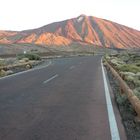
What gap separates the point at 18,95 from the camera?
12359 millimetres

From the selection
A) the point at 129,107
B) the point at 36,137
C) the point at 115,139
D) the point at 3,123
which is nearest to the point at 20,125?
the point at 3,123

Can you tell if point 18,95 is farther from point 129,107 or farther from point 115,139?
point 115,139

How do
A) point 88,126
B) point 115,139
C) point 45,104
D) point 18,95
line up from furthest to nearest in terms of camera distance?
point 18,95
point 45,104
point 88,126
point 115,139

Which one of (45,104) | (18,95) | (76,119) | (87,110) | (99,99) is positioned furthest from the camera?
(18,95)

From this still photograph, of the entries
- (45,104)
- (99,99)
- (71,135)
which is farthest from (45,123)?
(99,99)

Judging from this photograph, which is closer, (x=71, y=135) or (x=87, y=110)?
(x=71, y=135)

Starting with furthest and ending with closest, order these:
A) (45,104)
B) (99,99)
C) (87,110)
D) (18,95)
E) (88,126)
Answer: (18,95) < (99,99) < (45,104) < (87,110) < (88,126)

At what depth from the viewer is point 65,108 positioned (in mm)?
9688

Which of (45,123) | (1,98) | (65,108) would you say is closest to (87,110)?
(65,108)

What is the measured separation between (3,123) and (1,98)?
4007mm

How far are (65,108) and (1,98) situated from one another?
3.07m

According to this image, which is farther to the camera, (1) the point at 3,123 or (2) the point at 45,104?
(2) the point at 45,104

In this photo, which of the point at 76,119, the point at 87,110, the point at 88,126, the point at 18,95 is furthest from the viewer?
A: the point at 18,95

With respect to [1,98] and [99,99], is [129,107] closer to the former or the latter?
[99,99]
